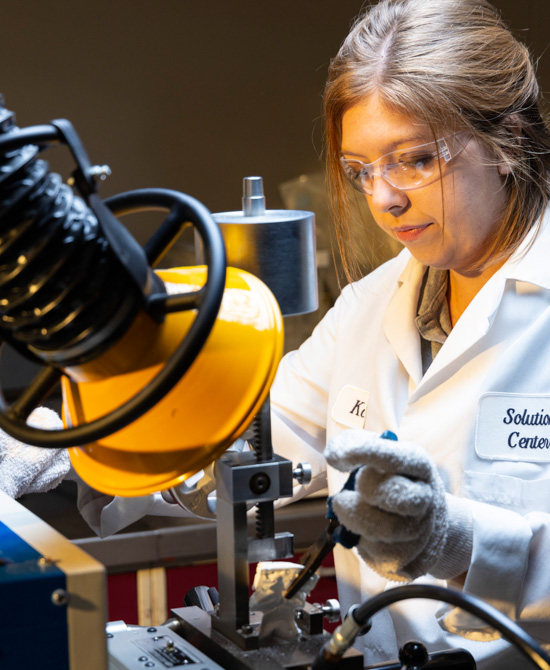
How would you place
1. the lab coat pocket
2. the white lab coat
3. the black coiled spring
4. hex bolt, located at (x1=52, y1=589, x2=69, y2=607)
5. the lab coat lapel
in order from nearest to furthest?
the black coiled spring < hex bolt, located at (x1=52, y1=589, x2=69, y2=607) < the white lab coat < the lab coat pocket < the lab coat lapel

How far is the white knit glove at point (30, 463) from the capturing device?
1234 mm

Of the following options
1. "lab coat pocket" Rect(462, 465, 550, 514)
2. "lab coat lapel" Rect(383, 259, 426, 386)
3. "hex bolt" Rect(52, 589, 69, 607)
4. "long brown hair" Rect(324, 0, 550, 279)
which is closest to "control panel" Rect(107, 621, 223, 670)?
Result: "hex bolt" Rect(52, 589, 69, 607)

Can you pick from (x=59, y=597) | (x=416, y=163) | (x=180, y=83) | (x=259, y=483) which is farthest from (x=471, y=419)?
(x=180, y=83)

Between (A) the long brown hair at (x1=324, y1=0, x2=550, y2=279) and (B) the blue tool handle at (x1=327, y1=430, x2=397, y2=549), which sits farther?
(A) the long brown hair at (x1=324, y1=0, x2=550, y2=279)

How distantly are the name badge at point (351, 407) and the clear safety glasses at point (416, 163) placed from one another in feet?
1.31

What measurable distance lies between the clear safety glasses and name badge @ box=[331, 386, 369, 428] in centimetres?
40

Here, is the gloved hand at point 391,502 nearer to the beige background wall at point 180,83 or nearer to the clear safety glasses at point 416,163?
the clear safety glasses at point 416,163

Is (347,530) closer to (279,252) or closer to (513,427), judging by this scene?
(279,252)

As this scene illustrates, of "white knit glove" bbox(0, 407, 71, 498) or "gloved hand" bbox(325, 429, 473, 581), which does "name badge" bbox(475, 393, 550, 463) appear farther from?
"white knit glove" bbox(0, 407, 71, 498)

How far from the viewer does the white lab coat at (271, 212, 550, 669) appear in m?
1.14

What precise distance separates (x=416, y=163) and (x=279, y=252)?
462mm

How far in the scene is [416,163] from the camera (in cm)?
128

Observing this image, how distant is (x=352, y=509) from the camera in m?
0.88

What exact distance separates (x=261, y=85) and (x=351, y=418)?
127 cm
